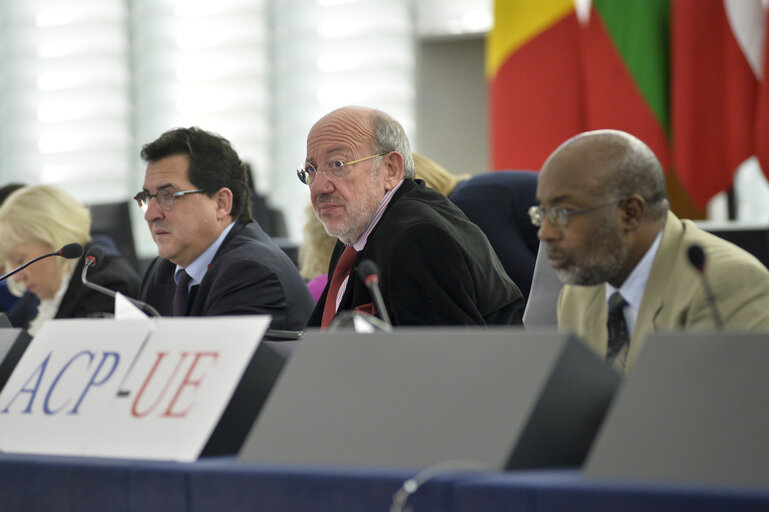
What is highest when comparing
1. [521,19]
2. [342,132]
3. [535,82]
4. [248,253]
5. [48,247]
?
[521,19]

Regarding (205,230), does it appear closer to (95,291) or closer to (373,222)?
(373,222)

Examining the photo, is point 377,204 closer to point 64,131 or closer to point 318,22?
point 318,22

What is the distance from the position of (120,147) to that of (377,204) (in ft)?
15.6

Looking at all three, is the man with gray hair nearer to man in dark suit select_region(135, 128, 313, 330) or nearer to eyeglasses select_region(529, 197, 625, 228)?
eyeglasses select_region(529, 197, 625, 228)

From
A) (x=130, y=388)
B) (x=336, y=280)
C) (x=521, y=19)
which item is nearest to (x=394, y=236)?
(x=336, y=280)

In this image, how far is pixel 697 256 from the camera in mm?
1409

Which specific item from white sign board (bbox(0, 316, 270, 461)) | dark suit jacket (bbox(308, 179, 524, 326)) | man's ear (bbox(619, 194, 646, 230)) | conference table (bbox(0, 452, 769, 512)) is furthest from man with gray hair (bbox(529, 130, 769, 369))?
conference table (bbox(0, 452, 769, 512))

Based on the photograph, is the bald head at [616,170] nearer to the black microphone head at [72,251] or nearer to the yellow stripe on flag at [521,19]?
the black microphone head at [72,251]

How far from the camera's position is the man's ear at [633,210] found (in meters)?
1.99

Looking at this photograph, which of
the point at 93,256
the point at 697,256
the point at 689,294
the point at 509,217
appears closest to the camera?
the point at 697,256

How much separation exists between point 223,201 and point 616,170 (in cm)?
151

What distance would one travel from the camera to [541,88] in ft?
16.6

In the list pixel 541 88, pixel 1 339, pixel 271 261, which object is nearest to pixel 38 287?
pixel 271 261

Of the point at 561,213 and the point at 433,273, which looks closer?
the point at 561,213
